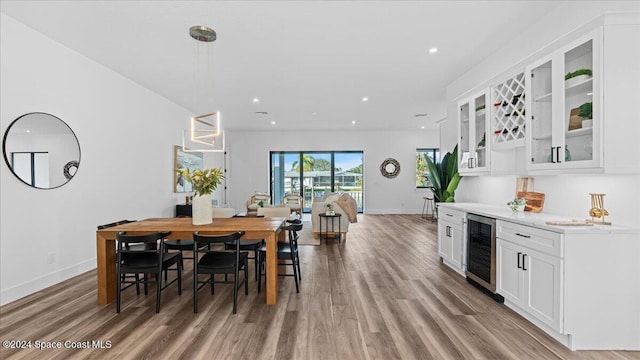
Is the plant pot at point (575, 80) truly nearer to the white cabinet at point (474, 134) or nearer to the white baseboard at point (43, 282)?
the white cabinet at point (474, 134)

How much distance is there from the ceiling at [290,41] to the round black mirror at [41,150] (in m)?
1.04

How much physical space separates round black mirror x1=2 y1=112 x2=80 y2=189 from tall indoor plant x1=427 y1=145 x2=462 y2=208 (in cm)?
529

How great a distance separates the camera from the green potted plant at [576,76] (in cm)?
236

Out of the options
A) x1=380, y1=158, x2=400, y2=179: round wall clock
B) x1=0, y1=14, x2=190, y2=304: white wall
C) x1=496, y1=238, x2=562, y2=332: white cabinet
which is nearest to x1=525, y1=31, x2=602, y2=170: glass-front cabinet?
x1=496, y1=238, x2=562, y2=332: white cabinet

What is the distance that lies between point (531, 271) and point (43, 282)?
5.15m

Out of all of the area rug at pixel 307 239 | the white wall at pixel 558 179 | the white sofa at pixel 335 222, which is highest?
the white wall at pixel 558 179

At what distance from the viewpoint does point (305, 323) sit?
8.57 ft

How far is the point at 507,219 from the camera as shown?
2805 millimetres

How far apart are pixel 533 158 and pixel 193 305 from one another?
374 centimetres

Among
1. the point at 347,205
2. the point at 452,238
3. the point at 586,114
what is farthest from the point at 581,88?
the point at 347,205

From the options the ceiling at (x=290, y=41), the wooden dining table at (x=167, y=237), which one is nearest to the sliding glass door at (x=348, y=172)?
the ceiling at (x=290, y=41)

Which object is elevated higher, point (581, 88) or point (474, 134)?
point (581, 88)

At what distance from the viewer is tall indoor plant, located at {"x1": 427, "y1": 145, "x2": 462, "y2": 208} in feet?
15.2

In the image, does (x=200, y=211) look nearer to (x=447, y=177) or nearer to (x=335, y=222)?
(x=335, y=222)
